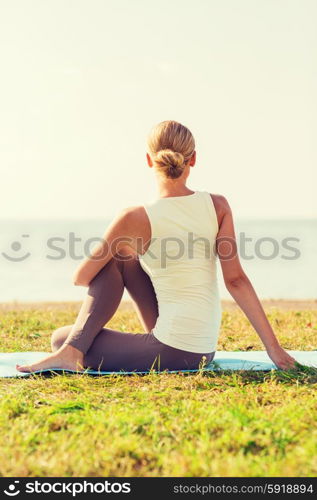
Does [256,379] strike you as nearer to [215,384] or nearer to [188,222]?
[215,384]

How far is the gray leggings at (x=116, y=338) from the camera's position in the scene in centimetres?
354

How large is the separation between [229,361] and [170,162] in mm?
1408

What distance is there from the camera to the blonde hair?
3342 millimetres

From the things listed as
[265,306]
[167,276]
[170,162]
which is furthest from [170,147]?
[265,306]

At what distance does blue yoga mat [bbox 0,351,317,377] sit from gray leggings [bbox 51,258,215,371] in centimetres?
6

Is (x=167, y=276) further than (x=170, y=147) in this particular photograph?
Yes

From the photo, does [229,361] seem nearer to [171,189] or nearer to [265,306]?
[171,189]

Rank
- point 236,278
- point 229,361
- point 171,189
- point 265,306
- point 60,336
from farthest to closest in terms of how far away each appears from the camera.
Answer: point 265,306 < point 229,361 < point 60,336 < point 236,278 < point 171,189

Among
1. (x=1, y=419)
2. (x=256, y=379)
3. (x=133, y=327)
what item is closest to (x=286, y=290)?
(x=133, y=327)

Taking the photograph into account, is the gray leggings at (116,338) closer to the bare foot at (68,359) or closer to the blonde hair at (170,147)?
the bare foot at (68,359)

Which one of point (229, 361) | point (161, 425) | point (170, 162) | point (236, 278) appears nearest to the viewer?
point (161, 425)

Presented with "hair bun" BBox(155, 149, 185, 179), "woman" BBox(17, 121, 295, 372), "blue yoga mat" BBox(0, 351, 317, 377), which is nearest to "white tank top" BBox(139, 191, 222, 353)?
"woman" BBox(17, 121, 295, 372)

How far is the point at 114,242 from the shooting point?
3.46 m

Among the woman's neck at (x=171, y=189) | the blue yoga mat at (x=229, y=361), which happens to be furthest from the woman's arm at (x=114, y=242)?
the blue yoga mat at (x=229, y=361)
